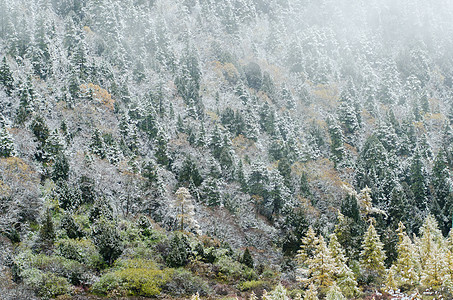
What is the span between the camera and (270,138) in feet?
297

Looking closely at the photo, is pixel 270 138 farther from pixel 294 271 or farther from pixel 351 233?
pixel 294 271

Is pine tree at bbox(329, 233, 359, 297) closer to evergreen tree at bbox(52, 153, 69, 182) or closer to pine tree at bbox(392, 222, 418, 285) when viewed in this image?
pine tree at bbox(392, 222, 418, 285)

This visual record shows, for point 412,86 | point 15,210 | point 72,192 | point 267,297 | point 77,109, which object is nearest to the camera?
point 267,297

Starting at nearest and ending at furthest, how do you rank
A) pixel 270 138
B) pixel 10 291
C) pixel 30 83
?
pixel 10 291
pixel 30 83
pixel 270 138

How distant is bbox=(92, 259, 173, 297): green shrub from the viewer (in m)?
35.9

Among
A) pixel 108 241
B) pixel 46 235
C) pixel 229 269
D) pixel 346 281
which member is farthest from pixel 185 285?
pixel 346 281

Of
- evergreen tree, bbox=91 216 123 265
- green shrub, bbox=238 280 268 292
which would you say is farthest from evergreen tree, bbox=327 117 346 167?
evergreen tree, bbox=91 216 123 265

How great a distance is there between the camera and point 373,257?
47.3 metres

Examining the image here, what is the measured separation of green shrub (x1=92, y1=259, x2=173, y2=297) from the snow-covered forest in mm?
182

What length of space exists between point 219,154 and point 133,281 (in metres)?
42.6

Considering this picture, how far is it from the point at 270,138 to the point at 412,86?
6142 cm

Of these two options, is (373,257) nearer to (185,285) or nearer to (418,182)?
(185,285)

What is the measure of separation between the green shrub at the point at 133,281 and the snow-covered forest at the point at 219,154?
0.60ft

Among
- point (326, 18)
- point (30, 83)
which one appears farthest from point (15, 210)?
point (326, 18)
